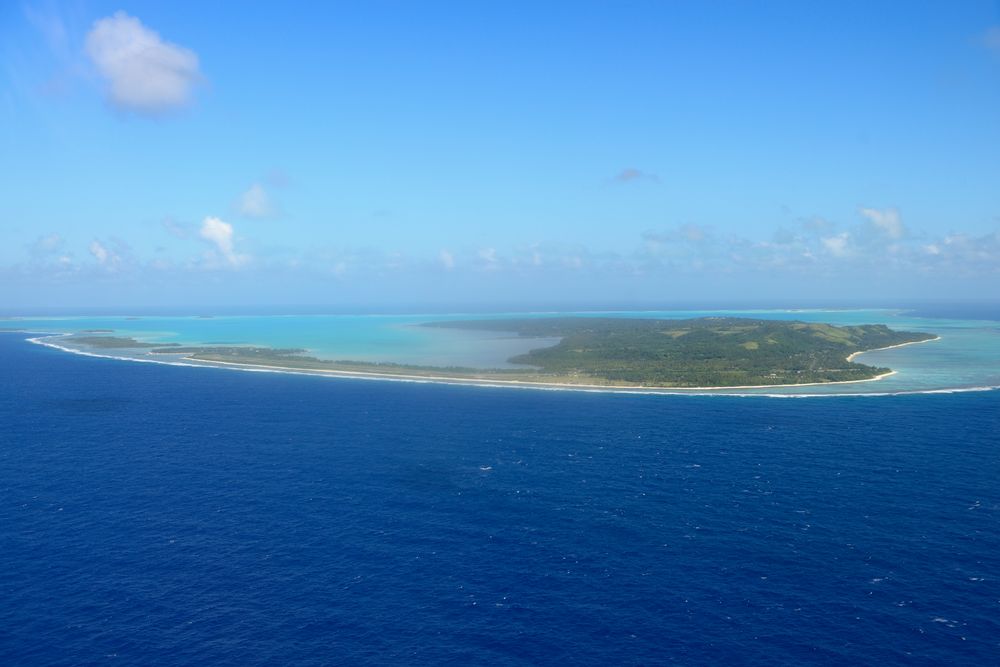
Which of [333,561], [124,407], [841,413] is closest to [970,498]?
[841,413]

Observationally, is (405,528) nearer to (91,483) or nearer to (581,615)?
(581,615)

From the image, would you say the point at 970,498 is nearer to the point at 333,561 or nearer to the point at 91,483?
the point at 333,561

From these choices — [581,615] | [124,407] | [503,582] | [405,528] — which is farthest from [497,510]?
[124,407]

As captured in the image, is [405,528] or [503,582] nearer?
[503,582]

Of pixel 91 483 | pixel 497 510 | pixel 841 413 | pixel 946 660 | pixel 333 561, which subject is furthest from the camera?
pixel 841 413

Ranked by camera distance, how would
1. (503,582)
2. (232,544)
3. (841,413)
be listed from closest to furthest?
(503,582) < (232,544) < (841,413)

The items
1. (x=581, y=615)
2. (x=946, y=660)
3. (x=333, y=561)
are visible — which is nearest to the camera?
(x=946, y=660)
